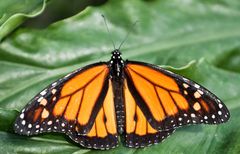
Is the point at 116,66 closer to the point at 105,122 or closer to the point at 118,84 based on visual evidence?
the point at 118,84

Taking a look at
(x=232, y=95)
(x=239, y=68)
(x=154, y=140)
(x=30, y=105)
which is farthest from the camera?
(x=239, y=68)

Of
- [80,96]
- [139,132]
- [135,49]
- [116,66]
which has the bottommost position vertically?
[139,132]

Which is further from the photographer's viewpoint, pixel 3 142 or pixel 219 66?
pixel 219 66

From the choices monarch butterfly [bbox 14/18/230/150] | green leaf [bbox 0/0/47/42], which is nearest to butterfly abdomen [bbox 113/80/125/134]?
monarch butterfly [bbox 14/18/230/150]

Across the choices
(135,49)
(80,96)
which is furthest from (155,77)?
(135,49)

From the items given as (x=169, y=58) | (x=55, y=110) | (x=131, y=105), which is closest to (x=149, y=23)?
(x=169, y=58)

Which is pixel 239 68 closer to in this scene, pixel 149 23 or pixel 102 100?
pixel 149 23

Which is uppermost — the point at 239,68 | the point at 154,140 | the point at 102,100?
the point at 239,68
